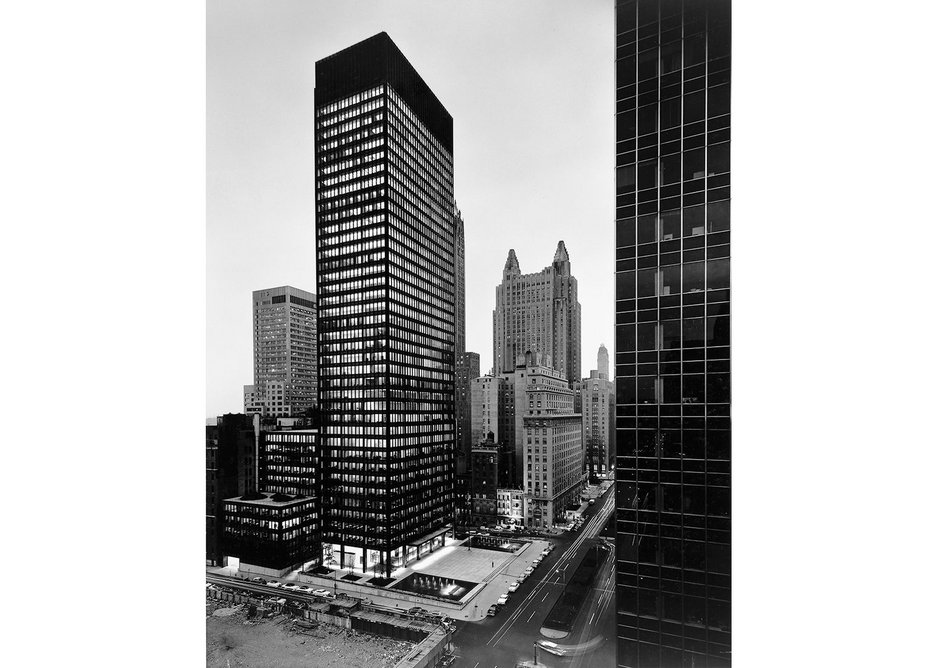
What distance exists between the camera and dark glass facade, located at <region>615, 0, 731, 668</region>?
153 inches

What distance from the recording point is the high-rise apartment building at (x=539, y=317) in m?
4.66

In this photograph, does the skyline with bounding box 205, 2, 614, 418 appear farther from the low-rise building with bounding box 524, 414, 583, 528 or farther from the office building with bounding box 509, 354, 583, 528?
the low-rise building with bounding box 524, 414, 583, 528

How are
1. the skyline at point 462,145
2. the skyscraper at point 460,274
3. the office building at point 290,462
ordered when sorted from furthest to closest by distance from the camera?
the office building at point 290,462 < the skyscraper at point 460,274 < the skyline at point 462,145

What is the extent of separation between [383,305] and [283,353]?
4.18 ft

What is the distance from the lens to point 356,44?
548 centimetres

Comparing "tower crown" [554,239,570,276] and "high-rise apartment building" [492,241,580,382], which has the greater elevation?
"tower crown" [554,239,570,276]

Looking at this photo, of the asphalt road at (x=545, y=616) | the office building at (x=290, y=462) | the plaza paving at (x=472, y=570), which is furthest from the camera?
the office building at (x=290, y=462)

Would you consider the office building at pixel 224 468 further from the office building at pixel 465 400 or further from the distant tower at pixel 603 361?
the distant tower at pixel 603 361

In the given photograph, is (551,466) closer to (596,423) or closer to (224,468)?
(596,423)

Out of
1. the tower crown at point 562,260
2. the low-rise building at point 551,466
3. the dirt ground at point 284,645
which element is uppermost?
the tower crown at point 562,260

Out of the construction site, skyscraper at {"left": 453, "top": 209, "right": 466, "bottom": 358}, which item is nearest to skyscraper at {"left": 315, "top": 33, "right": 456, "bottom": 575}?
skyscraper at {"left": 453, "top": 209, "right": 466, "bottom": 358}

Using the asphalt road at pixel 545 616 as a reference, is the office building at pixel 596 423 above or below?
above

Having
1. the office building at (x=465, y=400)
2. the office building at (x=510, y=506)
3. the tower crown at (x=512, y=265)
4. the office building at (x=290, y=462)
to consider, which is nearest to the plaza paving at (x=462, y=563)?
the office building at (x=510, y=506)
